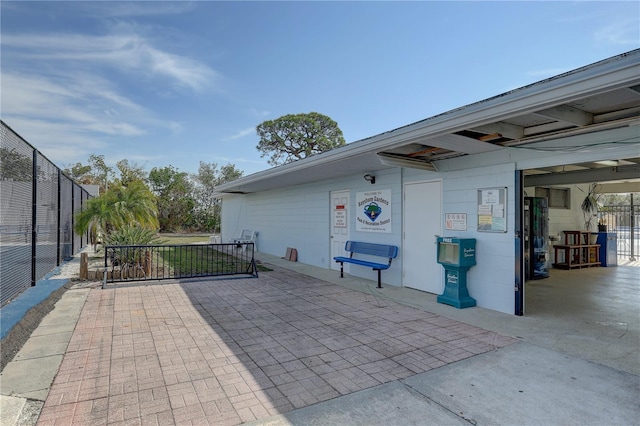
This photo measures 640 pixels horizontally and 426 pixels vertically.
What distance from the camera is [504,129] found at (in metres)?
4.48

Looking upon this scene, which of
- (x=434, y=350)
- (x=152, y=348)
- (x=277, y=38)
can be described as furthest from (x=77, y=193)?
(x=434, y=350)

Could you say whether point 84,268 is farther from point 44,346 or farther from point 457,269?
point 457,269

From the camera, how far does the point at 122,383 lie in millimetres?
2934

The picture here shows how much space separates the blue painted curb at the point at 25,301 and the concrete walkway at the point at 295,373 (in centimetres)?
29

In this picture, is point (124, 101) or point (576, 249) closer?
point (576, 249)

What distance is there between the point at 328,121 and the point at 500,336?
2393 cm

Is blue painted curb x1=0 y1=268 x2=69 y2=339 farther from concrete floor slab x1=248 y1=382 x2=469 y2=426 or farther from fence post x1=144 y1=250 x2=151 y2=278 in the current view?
concrete floor slab x1=248 y1=382 x2=469 y2=426

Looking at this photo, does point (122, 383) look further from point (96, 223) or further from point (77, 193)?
point (77, 193)

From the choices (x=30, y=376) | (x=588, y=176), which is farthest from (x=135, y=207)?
(x=588, y=176)

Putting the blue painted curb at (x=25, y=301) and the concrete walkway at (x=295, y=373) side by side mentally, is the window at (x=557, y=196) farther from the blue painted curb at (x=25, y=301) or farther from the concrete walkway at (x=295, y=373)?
the blue painted curb at (x=25, y=301)

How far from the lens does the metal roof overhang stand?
2824mm

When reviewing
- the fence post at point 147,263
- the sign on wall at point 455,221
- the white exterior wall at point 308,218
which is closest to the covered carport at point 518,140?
the sign on wall at point 455,221

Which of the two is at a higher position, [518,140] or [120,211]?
[518,140]

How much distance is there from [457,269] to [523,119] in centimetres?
251
